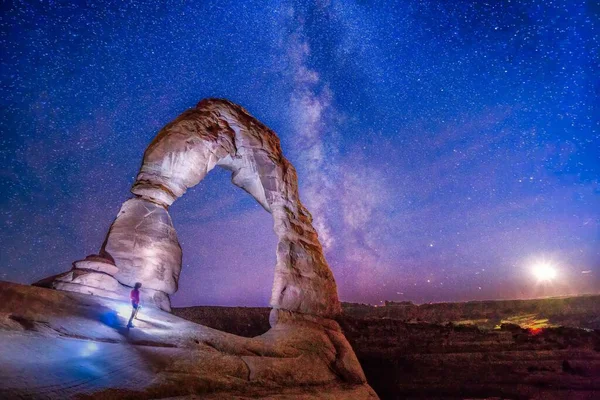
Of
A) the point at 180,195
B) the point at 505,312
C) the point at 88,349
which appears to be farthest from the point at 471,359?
the point at 505,312

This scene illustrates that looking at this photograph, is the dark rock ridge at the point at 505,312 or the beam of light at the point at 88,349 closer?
the beam of light at the point at 88,349

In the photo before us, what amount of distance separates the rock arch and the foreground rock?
1076 mm

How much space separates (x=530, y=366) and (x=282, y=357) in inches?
444

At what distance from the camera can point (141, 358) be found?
5.70m

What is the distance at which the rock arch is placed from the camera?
383 inches

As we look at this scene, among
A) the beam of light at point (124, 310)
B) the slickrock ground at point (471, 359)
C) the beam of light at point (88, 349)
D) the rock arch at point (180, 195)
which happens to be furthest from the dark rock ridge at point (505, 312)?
the beam of light at point (88, 349)

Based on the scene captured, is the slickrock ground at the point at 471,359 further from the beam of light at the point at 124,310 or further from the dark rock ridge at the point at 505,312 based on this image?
the dark rock ridge at the point at 505,312

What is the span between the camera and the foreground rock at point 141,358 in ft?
14.5

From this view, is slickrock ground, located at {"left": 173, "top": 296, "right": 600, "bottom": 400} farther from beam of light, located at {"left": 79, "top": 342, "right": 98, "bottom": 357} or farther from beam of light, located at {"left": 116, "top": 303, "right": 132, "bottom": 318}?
beam of light, located at {"left": 79, "top": 342, "right": 98, "bottom": 357}

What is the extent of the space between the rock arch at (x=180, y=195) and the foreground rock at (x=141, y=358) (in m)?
1.08

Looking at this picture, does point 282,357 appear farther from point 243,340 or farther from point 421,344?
point 421,344

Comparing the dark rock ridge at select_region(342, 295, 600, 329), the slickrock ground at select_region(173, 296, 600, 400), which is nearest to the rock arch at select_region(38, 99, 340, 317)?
the slickrock ground at select_region(173, 296, 600, 400)

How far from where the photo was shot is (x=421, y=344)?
15.6 metres

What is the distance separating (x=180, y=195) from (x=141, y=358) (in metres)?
6.87
